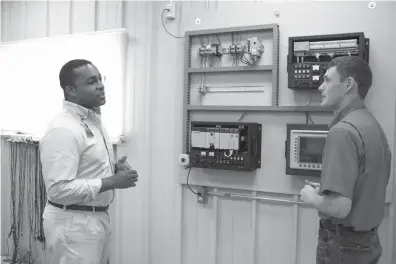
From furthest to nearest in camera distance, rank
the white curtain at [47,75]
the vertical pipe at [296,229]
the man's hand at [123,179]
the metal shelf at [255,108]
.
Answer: the white curtain at [47,75], the vertical pipe at [296,229], the metal shelf at [255,108], the man's hand at [123,179]

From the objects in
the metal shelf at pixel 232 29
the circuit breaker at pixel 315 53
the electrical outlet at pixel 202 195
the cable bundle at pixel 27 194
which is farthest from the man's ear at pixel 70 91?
Answer: the cable bundle at pixel 27 194

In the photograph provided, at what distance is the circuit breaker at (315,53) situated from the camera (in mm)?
2172

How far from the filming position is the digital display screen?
7.50ft

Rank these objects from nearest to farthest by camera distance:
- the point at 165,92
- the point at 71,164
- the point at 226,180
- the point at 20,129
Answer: the point at 71,164, the point at 226,180, the point at 165,92, the point at 20,129

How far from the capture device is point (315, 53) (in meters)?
2.26

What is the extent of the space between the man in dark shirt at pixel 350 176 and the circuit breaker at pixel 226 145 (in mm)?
643

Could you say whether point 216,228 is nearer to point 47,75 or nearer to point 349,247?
point 349,247

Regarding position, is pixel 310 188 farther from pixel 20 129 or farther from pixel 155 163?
pixel 20 129

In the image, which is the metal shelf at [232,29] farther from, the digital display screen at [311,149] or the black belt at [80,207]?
the black belt at [80,207]

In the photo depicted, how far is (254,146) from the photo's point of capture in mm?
2498

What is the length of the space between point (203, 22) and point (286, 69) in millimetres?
707

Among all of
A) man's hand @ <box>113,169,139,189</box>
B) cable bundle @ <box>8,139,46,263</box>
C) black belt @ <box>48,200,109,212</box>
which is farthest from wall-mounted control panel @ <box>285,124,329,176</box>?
cable bundle @ <box>8,139,46,263</box>

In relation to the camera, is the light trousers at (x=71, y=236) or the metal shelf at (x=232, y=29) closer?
the light trousers at (x=71, y=236)

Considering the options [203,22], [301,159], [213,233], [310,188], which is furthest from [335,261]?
[203,22]
